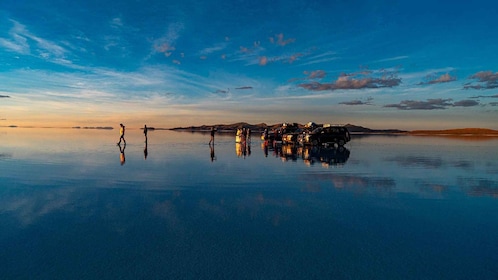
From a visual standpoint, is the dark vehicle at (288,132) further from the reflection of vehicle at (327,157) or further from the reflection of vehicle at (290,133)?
the reflection of vehicle at (327,157)

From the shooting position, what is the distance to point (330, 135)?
130 ft

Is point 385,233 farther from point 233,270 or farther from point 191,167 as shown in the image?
point 191,167

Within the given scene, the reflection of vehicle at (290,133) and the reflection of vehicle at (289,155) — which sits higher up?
the reflection of vehicle at (290,133)

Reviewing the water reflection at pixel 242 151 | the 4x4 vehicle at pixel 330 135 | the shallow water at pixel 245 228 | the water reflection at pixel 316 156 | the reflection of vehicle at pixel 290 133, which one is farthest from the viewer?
the reflection of vehicle at pixel 290 133

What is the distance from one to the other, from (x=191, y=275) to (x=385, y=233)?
176 inches

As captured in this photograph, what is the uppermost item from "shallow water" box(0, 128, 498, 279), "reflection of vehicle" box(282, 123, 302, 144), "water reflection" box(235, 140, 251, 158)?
"reflection of vehicle" box(282, 123, 302, 144)

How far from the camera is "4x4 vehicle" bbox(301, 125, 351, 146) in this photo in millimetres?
39303

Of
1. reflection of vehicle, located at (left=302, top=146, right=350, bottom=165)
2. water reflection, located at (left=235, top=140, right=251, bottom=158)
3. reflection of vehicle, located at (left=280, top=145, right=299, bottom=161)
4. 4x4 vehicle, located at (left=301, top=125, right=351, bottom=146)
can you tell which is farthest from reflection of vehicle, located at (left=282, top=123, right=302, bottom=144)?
reflection of vehicle, located at (left=280, top=145, right=299, bottom=161)

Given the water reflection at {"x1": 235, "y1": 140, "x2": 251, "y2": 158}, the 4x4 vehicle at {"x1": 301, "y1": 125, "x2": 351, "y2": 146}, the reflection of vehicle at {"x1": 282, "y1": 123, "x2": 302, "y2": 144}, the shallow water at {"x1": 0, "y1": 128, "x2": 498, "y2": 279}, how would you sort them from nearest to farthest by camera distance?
the shallow water at {"x1": 0, "y1": 128, "x2": 498, "y2": 279} < the water reflection at {"x1": 235, "y1": 140, "x2": 251, "y2": 158} < the 4x4 vehicle at {"x1": 301, "y1": 125, "x2": 351, "y2": 146} < the reflection of vehicle at {"x1": 282, "y1": 123, "x2": 302, "y2": 144}

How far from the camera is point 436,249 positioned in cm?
639

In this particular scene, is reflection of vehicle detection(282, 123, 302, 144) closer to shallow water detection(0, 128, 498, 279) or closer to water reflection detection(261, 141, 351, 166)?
water reflection detection(261, 141, 351, 166)

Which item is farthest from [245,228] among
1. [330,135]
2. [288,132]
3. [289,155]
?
[288,132]

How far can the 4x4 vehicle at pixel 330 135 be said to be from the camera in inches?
1547

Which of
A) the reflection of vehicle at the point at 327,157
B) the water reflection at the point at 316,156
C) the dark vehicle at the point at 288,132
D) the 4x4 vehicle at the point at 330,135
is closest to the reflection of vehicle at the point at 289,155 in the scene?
the water reflection at the point at 316,156
